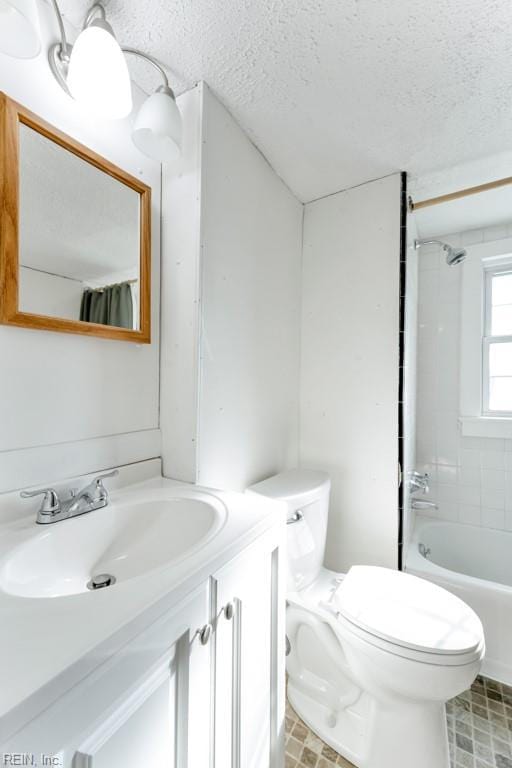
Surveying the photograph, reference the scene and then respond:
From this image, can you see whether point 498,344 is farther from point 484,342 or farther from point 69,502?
point 69,502

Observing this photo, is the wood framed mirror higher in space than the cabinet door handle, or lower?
higher

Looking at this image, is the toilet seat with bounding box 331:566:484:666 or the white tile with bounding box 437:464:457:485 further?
the white tile with bounding box 437:464:457:485

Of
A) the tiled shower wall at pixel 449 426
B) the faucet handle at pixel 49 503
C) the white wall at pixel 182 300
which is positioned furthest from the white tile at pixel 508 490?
the faucet handle at pixel 49 503

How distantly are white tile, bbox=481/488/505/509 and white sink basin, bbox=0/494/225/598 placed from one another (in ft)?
6.43

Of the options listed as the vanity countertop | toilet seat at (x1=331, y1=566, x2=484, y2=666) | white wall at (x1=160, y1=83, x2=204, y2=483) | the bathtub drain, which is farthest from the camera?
white wall at (x1=160, y1=83, x2=204, y2=483)

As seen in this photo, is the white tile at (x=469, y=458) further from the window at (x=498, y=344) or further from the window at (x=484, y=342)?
the window at (x=498, y=344)

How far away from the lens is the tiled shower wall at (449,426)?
2.01 meters

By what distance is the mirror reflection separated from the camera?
77cm

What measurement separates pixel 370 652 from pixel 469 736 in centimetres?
62

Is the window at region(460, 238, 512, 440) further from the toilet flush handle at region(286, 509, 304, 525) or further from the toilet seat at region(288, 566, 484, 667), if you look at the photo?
the toilet flush handle at region(286, 509, 304, 525)

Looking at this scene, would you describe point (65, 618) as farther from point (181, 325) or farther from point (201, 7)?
point (201, 7)

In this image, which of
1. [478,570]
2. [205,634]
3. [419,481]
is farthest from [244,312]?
[478,570]

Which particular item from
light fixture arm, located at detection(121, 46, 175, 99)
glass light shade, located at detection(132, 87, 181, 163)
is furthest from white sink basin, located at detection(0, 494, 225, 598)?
light fixture arm, located at detection(121, 46, 175, 99)

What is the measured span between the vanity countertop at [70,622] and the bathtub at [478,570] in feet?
4.27
